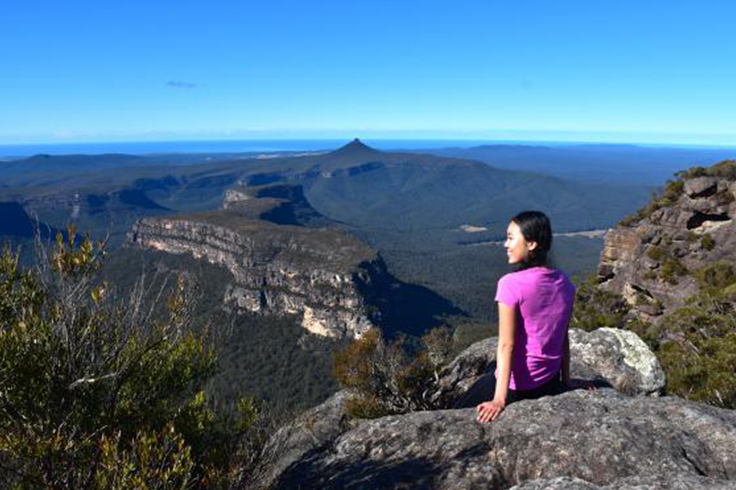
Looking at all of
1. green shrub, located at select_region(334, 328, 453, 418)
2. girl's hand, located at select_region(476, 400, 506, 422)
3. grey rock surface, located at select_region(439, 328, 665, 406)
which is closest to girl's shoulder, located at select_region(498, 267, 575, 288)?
girl's hand, located at select_region(476, 400, 506, 422)

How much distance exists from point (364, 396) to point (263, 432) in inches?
220

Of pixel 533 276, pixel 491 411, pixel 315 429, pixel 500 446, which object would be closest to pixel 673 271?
pixel 315 429

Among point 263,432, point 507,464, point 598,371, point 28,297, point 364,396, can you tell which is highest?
point 28,297

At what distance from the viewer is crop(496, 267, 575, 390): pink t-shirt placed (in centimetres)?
644

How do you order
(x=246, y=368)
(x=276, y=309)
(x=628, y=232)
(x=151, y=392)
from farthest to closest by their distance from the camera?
(x=276, y=309) < (x=246, y=368) < (x=628, y=232) < (x=151, y=392)

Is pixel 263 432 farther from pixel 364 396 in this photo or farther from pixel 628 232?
pixel 628 232

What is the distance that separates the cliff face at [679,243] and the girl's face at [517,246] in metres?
26.8

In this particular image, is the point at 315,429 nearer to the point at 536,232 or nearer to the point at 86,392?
the point at 86,392

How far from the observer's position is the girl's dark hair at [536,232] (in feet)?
21.0

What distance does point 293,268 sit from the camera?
11744 cm

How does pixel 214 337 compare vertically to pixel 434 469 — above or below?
above

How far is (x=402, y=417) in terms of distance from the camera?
28.8 feet

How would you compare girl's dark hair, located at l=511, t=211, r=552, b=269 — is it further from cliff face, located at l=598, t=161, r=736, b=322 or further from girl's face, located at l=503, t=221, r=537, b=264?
cliff face, located at l=598, t=161, r=736, b=322

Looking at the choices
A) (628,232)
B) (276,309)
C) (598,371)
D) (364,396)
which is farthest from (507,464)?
(276,309)
